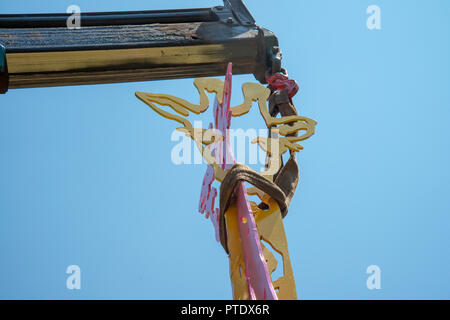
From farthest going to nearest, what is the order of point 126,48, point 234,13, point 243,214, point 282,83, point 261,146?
point 234,13, point 126,48, point 282,83, point 261,146, point 243,214

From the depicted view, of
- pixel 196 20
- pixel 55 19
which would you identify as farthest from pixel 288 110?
Result: pixel 55 19

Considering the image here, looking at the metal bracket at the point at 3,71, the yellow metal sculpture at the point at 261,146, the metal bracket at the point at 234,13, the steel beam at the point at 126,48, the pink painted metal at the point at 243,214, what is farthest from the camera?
the metal bracket at the point at 234,13

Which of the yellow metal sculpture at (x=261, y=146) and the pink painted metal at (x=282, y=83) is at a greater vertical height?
the pink painted metal at (x=282, y=83)

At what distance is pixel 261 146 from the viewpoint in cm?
394

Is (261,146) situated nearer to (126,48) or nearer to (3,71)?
(126,48)

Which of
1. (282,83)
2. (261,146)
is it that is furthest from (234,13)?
(261,146)

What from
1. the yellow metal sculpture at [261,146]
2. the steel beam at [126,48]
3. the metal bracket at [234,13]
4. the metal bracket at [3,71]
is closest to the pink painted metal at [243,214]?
the yellow metal sculpture at [261,146]

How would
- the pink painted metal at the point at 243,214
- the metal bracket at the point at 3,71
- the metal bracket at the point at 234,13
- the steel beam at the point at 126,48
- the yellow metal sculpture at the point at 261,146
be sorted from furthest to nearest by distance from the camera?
the metal bracket at the point at 234,13 < the steel beam at the point at 126,48 < the metal bracket at the point at 3,71 < the yellow metal sculpture at the point at 261,146 < the pink painted metal at the point at 243,214

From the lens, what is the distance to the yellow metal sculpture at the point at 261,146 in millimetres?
3479

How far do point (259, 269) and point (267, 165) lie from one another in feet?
2.34

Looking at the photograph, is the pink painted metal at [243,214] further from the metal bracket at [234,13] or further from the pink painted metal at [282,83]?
the metal bracket at [234,13]

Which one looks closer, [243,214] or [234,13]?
[243,214]

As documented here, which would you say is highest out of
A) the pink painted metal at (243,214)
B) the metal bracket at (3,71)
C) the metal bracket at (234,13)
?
the metal bracket at (234,13)

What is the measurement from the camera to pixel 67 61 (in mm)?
4422
